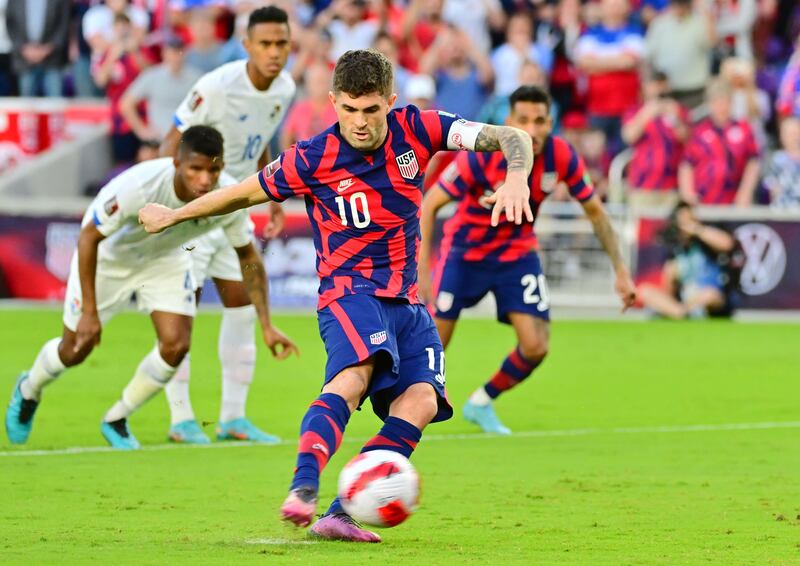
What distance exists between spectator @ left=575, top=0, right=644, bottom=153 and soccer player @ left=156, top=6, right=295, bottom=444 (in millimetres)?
10417

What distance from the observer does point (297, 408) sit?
1209cm

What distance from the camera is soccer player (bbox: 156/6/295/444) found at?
10.3m

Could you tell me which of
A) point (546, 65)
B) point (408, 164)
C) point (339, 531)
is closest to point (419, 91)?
point (546, 65)

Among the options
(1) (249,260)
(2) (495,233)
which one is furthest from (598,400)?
(1) (249,260)

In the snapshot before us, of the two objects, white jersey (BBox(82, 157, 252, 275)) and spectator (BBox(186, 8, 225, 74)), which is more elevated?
spectator (BBox(186, 8, 225, 74))

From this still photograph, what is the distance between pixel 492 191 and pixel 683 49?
419 inches

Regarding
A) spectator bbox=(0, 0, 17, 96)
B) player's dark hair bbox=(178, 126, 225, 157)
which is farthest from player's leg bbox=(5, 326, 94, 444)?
spectator bbox=(0, 0, 17, 96)

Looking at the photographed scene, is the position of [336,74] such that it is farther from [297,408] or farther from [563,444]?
[297,408]

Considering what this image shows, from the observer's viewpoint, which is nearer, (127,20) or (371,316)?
(371,316)

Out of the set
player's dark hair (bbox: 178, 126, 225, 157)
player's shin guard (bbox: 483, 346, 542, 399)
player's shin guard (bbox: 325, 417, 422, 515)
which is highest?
player's dark hair (bbox: 178, 126, 225, 157)

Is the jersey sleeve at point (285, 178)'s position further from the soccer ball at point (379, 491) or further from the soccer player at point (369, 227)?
the soccer ball at point (379, 491)

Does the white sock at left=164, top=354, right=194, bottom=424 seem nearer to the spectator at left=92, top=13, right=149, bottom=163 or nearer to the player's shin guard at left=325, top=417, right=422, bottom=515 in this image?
the player's shin guard at left=325, top=417, right=422, bottom=515

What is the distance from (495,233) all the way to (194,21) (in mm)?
10275

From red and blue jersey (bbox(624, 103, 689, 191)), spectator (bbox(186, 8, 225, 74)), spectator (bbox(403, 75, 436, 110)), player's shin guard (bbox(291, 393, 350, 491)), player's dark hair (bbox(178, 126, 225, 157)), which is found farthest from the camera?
spectator (bbox(186, 8, 225, 74))
